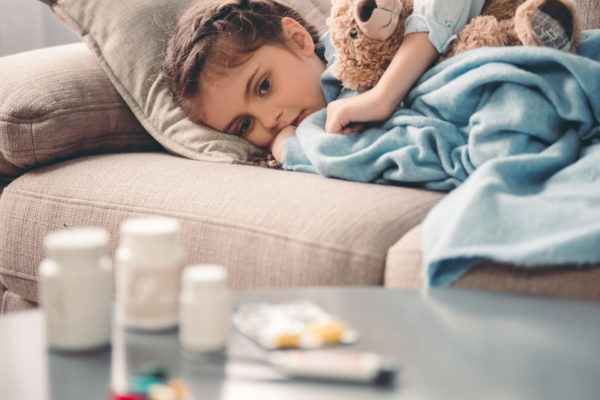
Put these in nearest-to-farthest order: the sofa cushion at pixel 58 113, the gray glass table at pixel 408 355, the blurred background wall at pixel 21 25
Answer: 1. the gray glass table at pixel 408 355
2. the sofa cushion at pixel 58 113
3. the blurred background wall at pixel 21 25

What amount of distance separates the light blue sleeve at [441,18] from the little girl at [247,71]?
18 cm

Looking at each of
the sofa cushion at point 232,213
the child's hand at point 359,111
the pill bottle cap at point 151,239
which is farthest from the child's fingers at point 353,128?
the pill bottle cap at point 151,239

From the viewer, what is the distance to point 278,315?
0.63 metres

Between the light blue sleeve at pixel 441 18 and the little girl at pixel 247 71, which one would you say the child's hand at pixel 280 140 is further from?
the light blue sleeve at pixel 441 18

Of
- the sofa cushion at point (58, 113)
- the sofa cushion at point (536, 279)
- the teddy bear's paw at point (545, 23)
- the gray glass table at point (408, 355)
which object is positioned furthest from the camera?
the sofa cushion at point (58, 113)

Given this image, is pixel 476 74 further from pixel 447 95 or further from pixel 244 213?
pixel 244 213

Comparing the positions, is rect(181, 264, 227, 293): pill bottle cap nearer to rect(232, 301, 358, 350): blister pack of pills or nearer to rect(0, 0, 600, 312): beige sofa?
rect(232, 301, 358, 350): blister pack of pills

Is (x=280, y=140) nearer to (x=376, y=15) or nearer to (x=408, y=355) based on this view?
(x=376, y=15)

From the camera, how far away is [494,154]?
3.64ft

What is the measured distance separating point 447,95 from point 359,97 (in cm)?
16

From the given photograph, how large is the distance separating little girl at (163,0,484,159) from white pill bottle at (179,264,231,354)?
76 cm

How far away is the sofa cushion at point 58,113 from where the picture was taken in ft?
4.56

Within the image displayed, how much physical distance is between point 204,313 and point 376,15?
78 cm

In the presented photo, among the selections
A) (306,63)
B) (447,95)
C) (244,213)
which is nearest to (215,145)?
(306,63)
